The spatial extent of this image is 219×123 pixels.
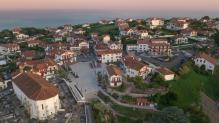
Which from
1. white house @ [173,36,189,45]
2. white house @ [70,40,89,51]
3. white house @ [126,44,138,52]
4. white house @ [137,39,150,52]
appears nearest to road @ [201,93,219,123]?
white house @ [137,39,150,52]

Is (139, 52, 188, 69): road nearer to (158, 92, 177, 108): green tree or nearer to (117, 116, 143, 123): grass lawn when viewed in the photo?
(158, 92, 177, 108): green tree

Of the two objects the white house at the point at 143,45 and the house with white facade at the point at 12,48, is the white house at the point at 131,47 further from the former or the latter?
the house with white facade at the point at 12,48

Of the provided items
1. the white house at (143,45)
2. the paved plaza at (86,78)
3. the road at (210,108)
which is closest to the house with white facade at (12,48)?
the paved plaza at (86,78)

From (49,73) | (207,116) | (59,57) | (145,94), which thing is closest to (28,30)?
(59,57)

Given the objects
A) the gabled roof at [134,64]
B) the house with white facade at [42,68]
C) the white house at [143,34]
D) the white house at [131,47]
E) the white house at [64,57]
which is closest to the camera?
the gabled roof at [134,64]

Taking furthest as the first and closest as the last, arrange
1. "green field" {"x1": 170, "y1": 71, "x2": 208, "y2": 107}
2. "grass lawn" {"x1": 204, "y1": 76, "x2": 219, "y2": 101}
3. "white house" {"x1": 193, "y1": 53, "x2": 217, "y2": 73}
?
1. "white house" {"x1": 193, "y1": 53, "x2": 217, "y2": 73}
2. "grass lawn" {"x1": 204, "y1": 76, "x2": 219, "y2": 101}
3. "green field" {"x1": 170, "y1": 71, "x2": 208, "y2": 107}

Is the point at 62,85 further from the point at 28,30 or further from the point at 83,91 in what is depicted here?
the point at 28,30
